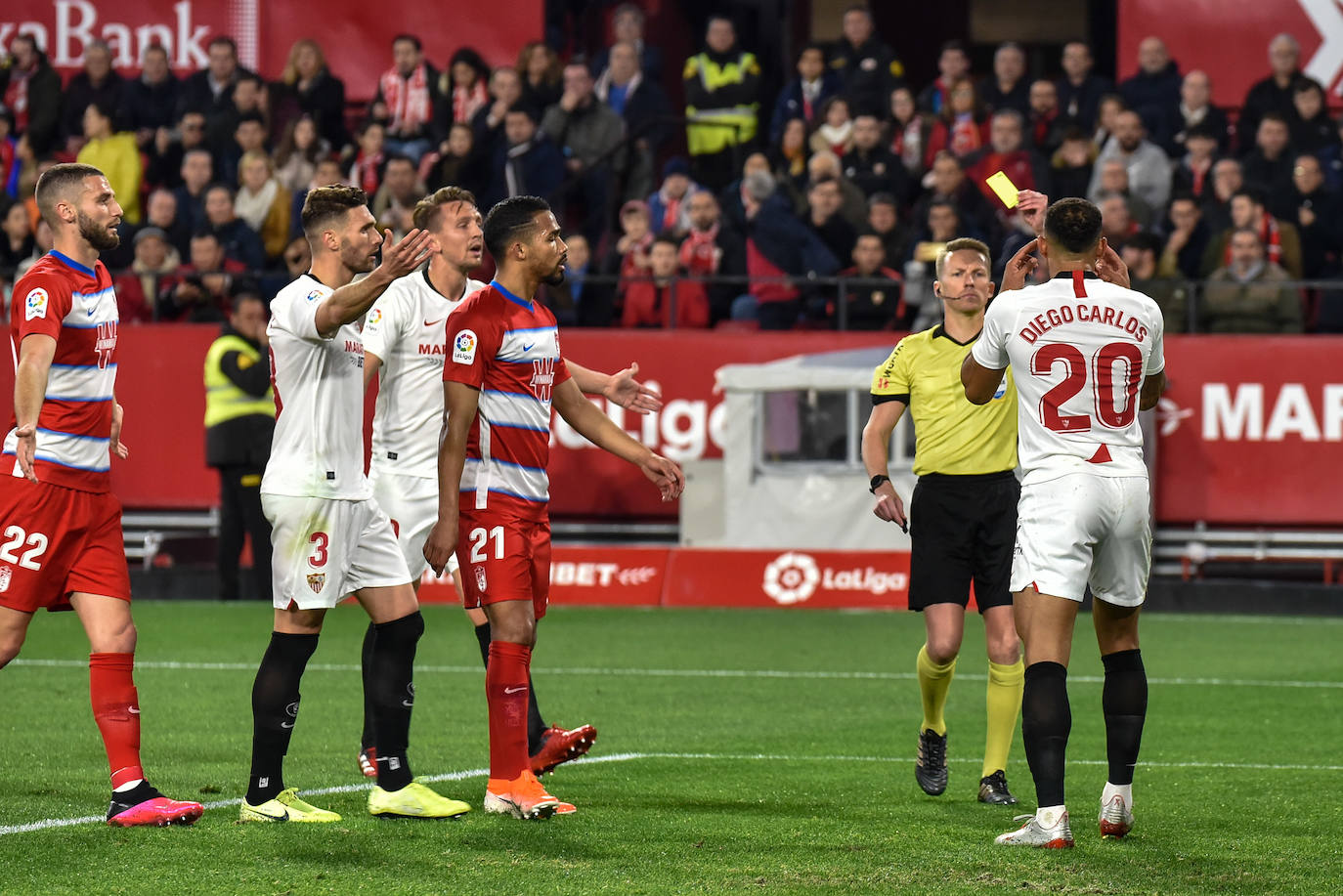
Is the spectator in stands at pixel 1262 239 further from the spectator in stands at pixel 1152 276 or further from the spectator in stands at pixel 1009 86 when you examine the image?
the spectator in stands at pixel 1009 86

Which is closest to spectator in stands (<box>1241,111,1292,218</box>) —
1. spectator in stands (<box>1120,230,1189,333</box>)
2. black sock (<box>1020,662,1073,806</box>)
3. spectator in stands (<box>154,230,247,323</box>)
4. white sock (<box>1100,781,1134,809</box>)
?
spectator in stands (<box>1120,230,1189,333</box>)

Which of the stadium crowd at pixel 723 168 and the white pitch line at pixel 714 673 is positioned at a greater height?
the stadium crowd at pixel 723 168

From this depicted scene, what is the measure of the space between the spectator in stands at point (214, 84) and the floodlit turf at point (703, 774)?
8254mm

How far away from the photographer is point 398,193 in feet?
63.4

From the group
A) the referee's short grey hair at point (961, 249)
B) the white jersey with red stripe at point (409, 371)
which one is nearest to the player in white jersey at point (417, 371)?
the white jersey with red stripe at point (409, 371)

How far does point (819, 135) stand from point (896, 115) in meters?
0.82

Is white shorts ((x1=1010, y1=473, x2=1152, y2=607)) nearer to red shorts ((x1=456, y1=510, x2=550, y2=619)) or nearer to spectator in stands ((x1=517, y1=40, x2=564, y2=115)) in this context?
red shorts ((x1=456, y1=510, x2=550, y2=619))

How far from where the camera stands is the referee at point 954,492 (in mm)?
8344

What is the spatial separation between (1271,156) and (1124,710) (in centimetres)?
1265

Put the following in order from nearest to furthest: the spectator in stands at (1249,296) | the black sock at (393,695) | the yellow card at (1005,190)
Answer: the yellow card at (1005,190) → the black sock at (393,695) → the spectator in stands at (1249,296)

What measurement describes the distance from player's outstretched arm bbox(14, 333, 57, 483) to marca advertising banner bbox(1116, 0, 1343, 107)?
15994 mm

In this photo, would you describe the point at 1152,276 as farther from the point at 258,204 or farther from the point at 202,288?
the point at 202,288

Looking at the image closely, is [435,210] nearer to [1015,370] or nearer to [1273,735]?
[1015,370]

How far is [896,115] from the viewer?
64.5ft
